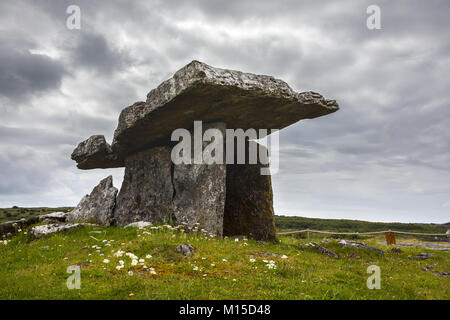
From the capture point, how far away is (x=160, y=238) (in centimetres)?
1060

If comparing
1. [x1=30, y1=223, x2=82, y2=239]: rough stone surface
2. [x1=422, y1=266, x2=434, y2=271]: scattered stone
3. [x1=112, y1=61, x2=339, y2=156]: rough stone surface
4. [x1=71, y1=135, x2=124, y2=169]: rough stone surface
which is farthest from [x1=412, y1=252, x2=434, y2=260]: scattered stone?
[x1=71, y1=135, x2=124, y2=169]: rough stone surface

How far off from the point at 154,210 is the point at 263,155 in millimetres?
5858

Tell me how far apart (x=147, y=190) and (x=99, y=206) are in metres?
3.39

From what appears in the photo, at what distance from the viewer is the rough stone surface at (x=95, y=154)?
17.8 metres

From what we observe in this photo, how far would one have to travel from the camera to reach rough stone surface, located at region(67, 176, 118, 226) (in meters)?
17.0

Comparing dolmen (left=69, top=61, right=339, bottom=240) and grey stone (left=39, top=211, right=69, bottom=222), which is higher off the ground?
dolmen (left=69, top=61, right=339, bottom=240)

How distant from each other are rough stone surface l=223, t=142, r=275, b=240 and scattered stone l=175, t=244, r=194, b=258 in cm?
630

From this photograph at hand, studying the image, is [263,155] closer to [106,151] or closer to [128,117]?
[128,117]

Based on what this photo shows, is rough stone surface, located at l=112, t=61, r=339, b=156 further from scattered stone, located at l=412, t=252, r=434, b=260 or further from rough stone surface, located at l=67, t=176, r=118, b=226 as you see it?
scattered stone, located at l=412, t=252, r=434, b=260

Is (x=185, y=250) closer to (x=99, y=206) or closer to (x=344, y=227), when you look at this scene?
(x=99, y=206)

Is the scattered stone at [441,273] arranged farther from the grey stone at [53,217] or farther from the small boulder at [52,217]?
the grey stone at [53,217]

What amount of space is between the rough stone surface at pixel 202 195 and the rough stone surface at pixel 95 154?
17.5ft

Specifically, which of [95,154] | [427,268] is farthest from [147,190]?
[427,268]

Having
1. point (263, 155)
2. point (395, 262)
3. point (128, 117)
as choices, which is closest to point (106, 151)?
point (128, 117)
